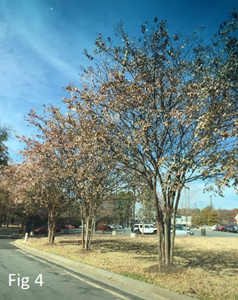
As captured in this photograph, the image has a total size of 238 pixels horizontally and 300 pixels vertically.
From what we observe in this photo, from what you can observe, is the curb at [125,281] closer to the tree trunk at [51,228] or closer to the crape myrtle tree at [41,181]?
the crape myrtle tree at [41,181]

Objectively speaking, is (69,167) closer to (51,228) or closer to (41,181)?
(41,181)

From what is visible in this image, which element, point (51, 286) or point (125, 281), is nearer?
point (51, 286)

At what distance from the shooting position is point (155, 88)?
9.06 metres

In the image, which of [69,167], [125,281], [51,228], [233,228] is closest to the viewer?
[125,281]

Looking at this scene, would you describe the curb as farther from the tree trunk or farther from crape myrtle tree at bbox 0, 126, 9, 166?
crape myrtle tree at bbox 0, 126, 9, 166

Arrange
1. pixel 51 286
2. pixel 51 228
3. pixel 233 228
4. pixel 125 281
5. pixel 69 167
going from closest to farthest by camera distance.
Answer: pixel 51 286
pixel 125 281
pixel 69 167
pixel 51 228
pixel 233 228

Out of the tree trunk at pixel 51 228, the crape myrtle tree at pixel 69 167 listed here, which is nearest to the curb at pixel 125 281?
the crape myrtle tree at pixel 69 167

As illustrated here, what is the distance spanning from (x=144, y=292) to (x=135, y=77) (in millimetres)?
5797

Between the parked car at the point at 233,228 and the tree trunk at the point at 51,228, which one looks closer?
the tree trunk at the point at 51,228

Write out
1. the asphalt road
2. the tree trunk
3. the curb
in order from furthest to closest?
the tree trunk < the curb < the asphalt road

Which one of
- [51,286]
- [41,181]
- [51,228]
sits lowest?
[51,286]

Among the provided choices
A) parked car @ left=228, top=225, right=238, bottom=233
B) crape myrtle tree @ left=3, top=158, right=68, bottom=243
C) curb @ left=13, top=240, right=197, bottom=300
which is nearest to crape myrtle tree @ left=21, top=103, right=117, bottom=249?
crape myrtle tree @ left=3, top=158, right=68, bottom=243

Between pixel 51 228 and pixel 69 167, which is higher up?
pixel 69 167

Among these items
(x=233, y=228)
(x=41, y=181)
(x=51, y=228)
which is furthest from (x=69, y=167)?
(x=233, y=228)
